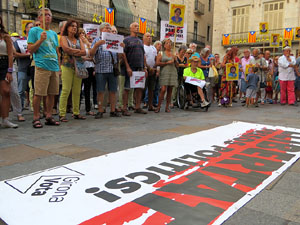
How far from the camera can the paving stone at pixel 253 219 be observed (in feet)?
5.16

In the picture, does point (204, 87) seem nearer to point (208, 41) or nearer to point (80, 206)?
point (80, 206)

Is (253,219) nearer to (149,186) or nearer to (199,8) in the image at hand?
(149,186)

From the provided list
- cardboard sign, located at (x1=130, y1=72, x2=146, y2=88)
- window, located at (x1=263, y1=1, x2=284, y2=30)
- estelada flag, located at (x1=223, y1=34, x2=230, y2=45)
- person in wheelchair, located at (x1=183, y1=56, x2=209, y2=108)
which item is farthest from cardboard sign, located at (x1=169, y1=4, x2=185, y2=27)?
estelada flag, located at (x1=223, y1=34, x2=230, y2=45)

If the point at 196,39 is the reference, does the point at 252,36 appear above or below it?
below

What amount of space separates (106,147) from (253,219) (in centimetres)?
189

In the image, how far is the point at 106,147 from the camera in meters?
3.19

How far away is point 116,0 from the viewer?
1970cm

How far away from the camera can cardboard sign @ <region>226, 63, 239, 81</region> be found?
8.18m

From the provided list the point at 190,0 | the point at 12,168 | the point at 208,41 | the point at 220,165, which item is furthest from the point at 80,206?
the point at 208,41

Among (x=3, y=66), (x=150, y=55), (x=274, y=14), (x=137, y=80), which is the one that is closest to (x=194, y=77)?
(x=150, y=55)

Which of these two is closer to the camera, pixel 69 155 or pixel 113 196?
pixel 113 196

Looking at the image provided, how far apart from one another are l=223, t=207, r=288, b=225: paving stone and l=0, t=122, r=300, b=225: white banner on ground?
0.04 meters

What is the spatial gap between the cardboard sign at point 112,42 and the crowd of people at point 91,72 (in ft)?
0.32

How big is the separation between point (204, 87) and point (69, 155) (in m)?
4.84
